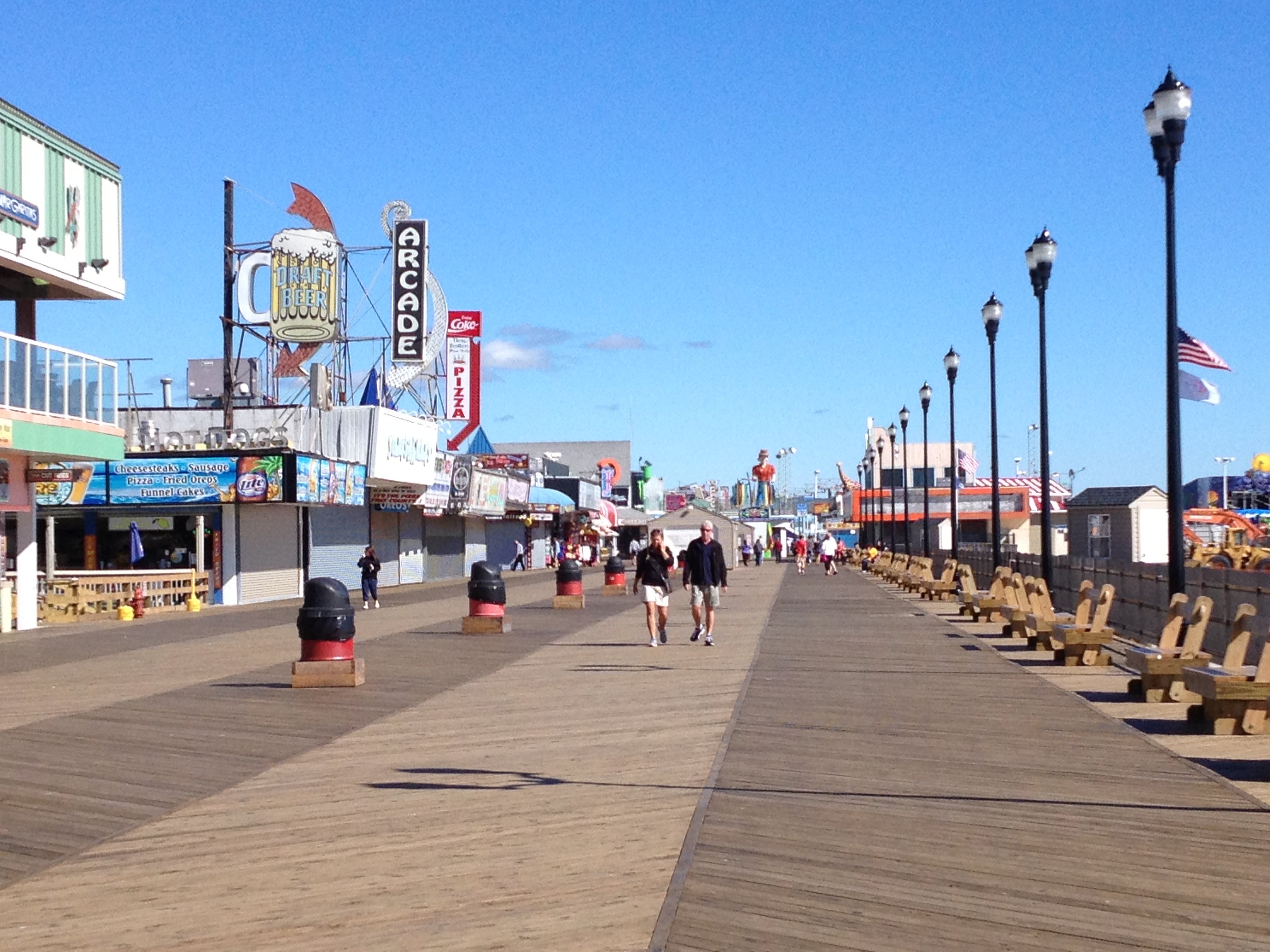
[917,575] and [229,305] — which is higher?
[229,305]

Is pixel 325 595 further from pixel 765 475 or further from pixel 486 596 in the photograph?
pixel 765 475

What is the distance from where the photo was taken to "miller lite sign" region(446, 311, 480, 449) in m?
58.2

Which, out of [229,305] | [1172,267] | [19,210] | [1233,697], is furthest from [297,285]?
[1233,697]

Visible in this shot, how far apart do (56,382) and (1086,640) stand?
1783 centimetres

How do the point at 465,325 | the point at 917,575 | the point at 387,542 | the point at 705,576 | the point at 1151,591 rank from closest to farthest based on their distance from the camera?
1. the point at 705,576
2. the point at 1151,591
3. the point at 917,575
4. the point at 387,542
5. the point at 465,325

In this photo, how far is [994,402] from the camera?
3184 cm

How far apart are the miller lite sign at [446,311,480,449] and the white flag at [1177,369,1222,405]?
43.0m

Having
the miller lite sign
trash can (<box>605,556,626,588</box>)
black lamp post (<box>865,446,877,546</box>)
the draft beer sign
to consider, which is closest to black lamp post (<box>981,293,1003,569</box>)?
trash can (<box>605,556,626,588</box>)

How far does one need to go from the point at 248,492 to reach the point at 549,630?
13808 millimetres

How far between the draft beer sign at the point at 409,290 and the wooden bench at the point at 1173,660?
33581 millimetres

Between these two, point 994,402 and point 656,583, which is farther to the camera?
point 994,402

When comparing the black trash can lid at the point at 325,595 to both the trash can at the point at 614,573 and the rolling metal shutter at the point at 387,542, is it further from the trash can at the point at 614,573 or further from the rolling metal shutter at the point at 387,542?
the rolling metal shutter at the point at 387,542

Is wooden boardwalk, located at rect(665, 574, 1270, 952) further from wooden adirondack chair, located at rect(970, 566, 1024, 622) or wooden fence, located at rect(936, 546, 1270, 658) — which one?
wooden adirondack chair, located at rect(970, 566, 1024, 622)

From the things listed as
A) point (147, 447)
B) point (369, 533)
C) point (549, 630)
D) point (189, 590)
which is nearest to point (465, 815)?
point (549, 630)
